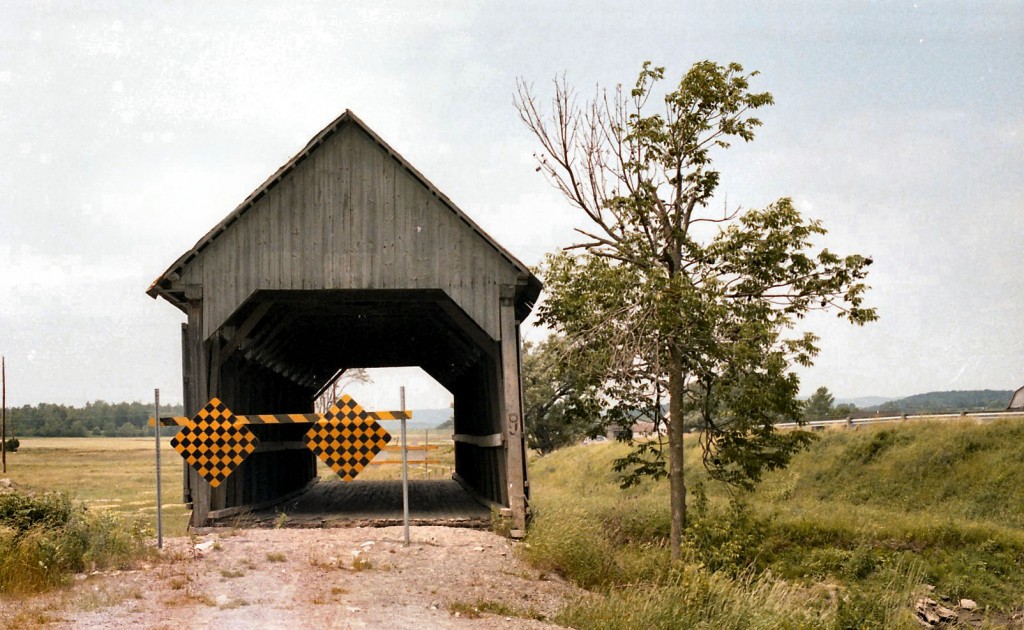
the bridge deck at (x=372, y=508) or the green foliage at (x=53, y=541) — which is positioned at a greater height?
the green foliage at (x=53, y=541)

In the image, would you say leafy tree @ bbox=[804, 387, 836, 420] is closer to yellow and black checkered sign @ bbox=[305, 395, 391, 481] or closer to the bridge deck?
the bridge deck

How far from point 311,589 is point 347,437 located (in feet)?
10.9

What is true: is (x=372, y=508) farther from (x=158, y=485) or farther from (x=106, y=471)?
(x=106, y=471)

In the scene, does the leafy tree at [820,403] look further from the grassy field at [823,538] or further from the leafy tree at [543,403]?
the grassy field at [823,538]

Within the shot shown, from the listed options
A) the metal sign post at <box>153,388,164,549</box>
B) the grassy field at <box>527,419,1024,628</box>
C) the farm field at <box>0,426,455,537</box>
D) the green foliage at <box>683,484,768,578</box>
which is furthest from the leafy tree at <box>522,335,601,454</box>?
the metal sign post at <box>153,388,164,549</box>

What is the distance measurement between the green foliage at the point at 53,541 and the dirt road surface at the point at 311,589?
1.28 ft

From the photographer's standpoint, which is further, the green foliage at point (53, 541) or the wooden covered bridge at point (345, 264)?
the wooden covered bridge at point (345, 264)

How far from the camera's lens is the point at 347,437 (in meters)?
14.0

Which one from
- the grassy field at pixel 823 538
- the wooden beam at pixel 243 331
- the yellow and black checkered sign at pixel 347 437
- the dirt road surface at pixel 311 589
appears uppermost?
the wooden beam at pixel 243 331

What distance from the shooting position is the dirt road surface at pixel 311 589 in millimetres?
9555

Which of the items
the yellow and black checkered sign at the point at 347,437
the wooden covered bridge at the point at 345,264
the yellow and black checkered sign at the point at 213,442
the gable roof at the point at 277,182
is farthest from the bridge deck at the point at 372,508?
the gable roof at the point at 277,182

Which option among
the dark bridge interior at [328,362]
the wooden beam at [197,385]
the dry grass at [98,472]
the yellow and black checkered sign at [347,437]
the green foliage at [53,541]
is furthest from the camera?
the dry grass at [98,472]

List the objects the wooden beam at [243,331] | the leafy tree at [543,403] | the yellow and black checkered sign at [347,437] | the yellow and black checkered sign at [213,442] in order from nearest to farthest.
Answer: the yellow and black checkered sign at [347,437]
the yellow and black checkered sign at [213,442]
the wooden beam at [243,331]
the leafy tree at [543,403]

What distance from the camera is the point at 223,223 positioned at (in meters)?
16.1
